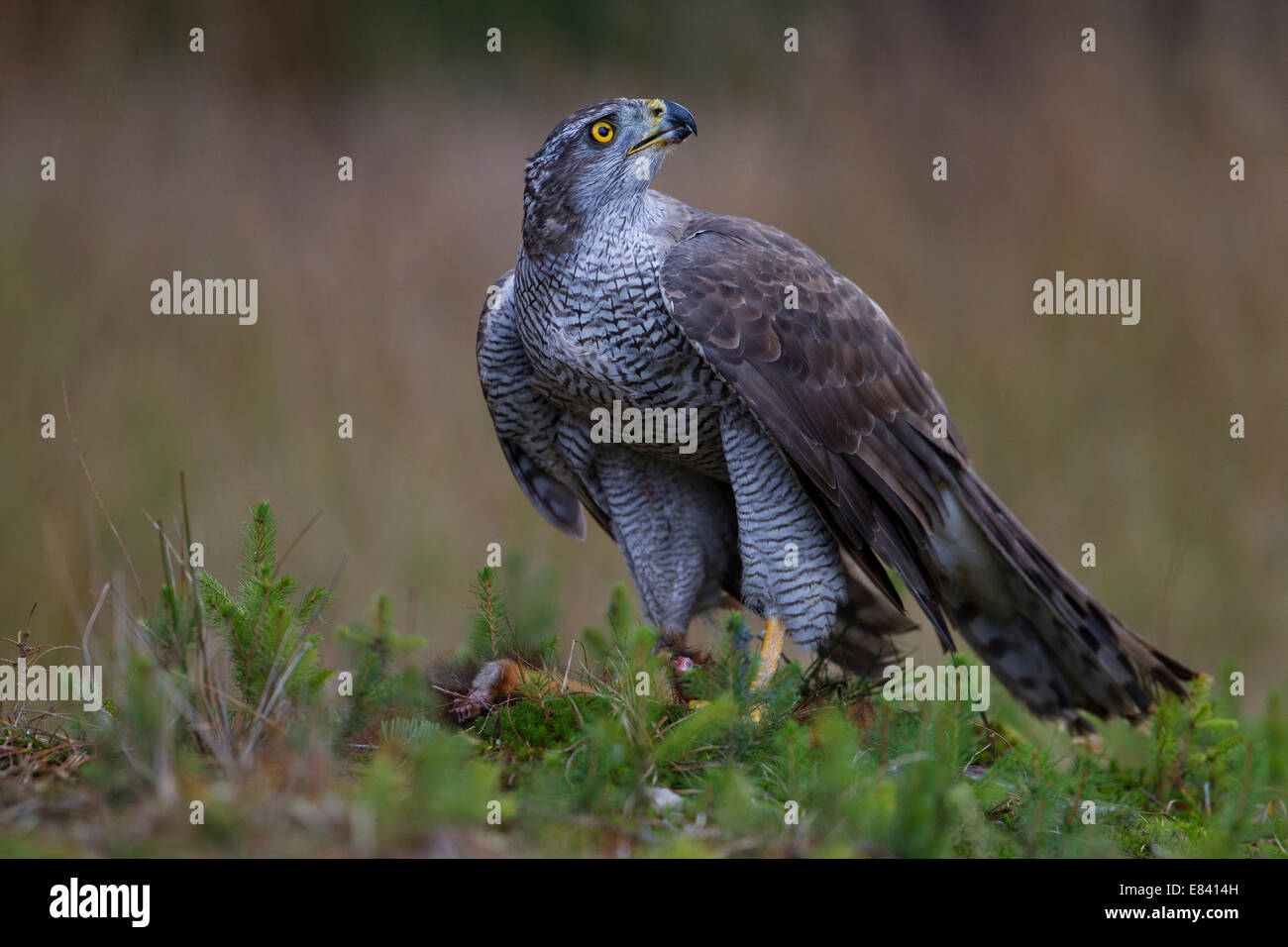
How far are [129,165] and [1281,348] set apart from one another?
742cm

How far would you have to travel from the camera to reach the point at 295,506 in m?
5.76

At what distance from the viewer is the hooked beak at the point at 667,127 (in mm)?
3342

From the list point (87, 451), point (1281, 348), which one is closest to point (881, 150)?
point (1281, 348)

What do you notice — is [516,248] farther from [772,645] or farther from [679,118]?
[772,645]

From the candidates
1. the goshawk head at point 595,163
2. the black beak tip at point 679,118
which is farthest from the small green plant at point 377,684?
the black beak tip at point 679,118

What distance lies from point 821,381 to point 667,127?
993mm

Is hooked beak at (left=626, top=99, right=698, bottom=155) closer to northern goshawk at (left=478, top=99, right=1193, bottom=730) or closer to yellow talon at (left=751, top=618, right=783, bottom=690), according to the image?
northern goshawk at (left=478, top=99, right=1193, bottom=730)

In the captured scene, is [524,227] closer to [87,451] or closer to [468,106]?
[87,451]

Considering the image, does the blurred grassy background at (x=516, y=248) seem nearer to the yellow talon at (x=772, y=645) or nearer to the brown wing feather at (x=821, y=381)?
the yellow talon at (x=772, y=645)

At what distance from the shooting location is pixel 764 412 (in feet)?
10.1

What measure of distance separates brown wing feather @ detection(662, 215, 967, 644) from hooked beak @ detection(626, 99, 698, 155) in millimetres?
307

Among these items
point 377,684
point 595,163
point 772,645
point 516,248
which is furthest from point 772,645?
point 516,248

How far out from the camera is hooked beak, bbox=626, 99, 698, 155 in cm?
334

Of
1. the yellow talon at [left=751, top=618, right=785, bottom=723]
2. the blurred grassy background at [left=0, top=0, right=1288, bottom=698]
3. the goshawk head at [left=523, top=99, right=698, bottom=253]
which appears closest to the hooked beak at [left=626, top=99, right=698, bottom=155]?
the goshawk head at [left=523, top=99, right=698, bottom=253]
